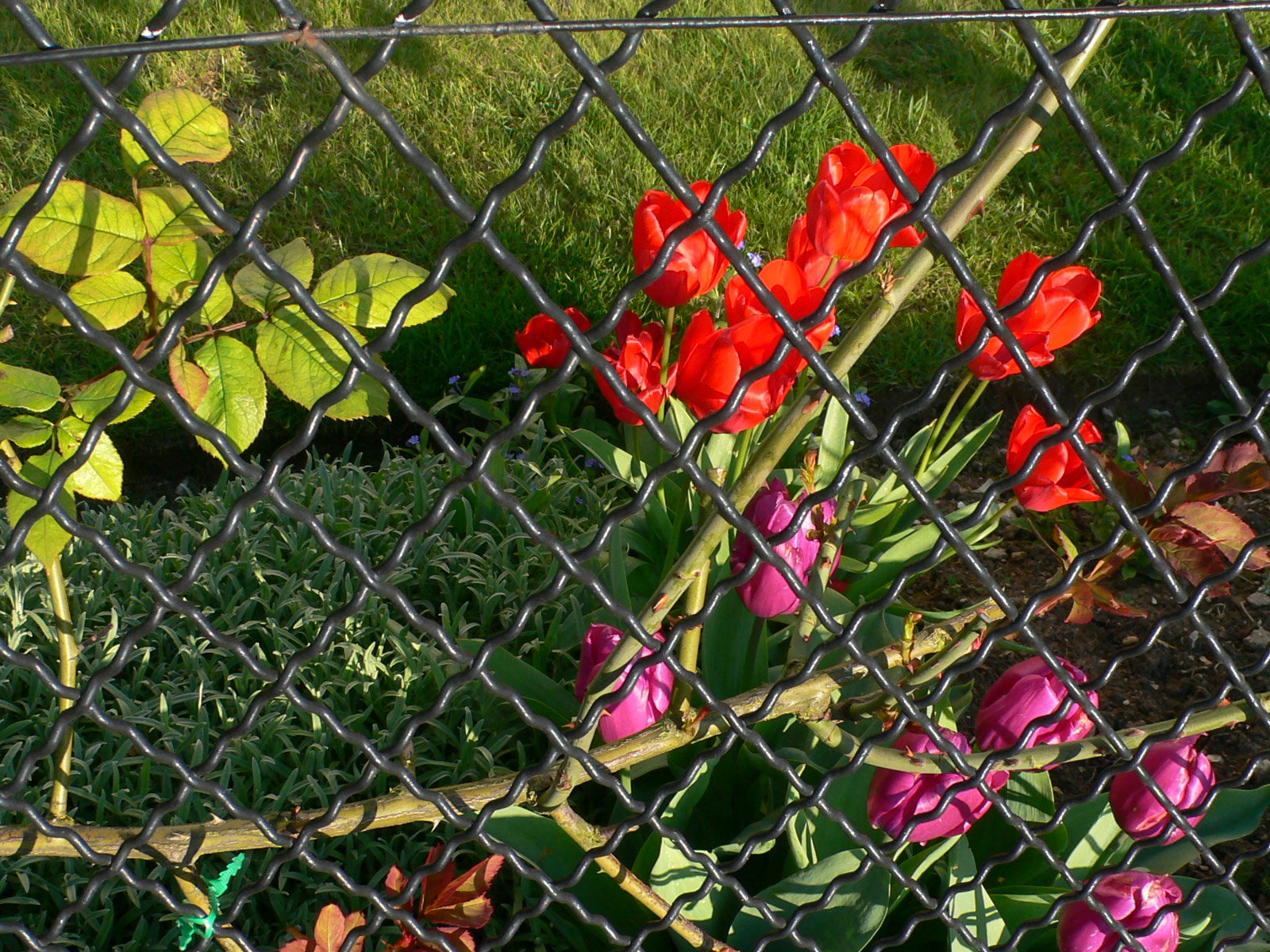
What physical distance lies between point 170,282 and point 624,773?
29.1 inches

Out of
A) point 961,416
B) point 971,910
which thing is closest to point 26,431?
point 971,910

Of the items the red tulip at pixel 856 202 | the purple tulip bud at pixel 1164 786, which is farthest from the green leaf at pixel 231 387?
the purple tulip bud at pixel 1164 786

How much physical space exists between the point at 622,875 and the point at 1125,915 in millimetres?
475

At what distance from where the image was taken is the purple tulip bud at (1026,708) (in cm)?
97

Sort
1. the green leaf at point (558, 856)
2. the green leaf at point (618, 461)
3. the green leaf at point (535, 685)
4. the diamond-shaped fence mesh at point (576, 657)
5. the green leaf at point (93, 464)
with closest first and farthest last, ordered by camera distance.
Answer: the diamond-shaped fence mesh at point (576, 657) < the green leaf at point (93, 464) < the green leaf at point (558, 856) < the green leaf at point (535, 685) < the green leaf at point (618, 461)

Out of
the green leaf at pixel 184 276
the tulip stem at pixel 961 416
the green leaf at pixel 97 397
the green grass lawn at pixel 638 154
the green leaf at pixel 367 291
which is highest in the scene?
the green grass lawn at pixel 638 154

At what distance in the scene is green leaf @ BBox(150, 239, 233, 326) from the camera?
743mm

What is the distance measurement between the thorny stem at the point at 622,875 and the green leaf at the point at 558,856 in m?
0.17

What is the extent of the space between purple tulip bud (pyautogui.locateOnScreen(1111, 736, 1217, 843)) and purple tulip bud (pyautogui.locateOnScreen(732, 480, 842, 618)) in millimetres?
349

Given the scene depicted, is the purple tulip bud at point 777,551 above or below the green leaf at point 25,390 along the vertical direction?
above

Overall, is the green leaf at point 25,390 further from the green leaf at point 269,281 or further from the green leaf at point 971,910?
the green leaf at point 971,910

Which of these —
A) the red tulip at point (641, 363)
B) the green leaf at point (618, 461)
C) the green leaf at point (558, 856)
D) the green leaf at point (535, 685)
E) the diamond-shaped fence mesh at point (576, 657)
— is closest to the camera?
the diamond-shaped fence mesh at point (576, 657)

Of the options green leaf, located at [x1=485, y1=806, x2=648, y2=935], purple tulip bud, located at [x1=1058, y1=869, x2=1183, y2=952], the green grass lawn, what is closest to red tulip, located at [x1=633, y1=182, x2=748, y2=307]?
green leaf, located at [x1=485, y1=806, x2=648, y2=935]

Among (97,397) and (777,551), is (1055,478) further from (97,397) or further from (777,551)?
(97,397)
